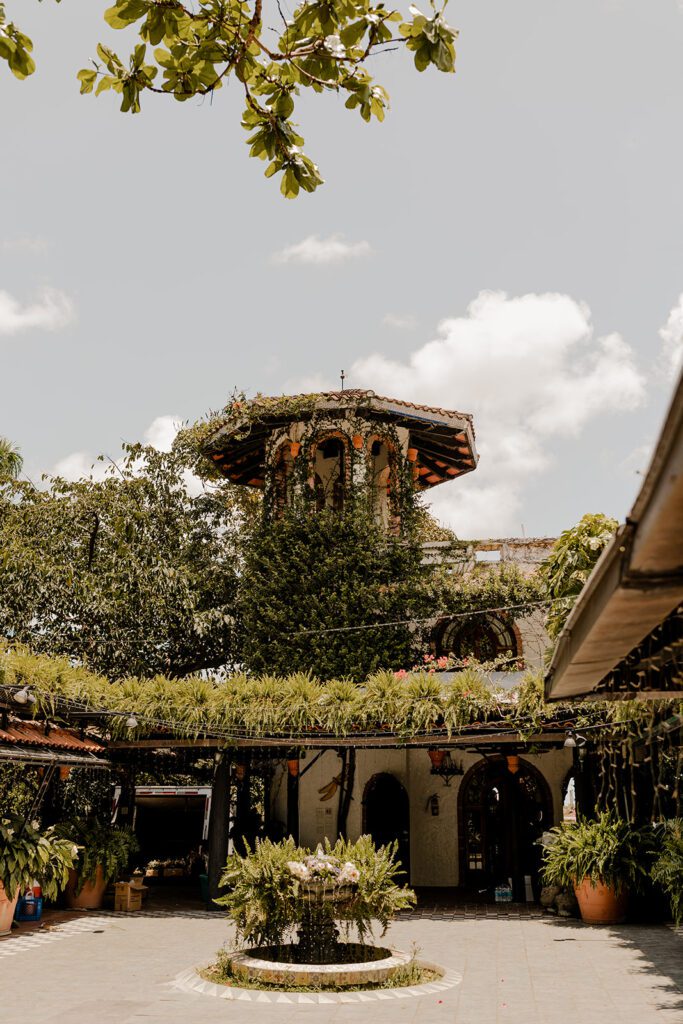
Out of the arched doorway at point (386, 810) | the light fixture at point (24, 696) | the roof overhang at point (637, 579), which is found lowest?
the arched doorway at point (386, 810)

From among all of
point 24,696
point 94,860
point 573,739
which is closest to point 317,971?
point 24,696

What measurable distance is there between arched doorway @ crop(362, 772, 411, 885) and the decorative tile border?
1150 cm

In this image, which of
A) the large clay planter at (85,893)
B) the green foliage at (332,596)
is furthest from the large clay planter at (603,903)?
the large clay planter at (85,893)

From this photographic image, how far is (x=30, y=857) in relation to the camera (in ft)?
42.1

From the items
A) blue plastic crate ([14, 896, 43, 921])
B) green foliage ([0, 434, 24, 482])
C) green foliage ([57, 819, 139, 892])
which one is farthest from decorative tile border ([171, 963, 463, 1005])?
green foliage ([0, 434, 24, 482])

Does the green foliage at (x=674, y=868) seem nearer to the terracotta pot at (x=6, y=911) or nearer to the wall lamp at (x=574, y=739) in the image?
the wall lamp at (x=574, y=739)

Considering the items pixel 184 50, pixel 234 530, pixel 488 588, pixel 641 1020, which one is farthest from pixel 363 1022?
pixel 234 530

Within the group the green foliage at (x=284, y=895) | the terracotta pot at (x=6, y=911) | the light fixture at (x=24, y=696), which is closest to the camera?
the green foliage at (x=284, y=895)

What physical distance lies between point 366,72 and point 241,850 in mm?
22056

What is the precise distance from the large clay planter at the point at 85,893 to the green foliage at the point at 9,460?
13.3 meters

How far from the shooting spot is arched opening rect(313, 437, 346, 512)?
21.4 metres

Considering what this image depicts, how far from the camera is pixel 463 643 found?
2083cm

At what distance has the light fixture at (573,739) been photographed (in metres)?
14.5

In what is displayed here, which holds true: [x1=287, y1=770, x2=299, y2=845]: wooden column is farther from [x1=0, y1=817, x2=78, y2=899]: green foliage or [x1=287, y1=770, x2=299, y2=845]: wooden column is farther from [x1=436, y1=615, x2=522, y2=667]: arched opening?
[x1=0, y1=817, x2=78, y2=899]: green foliage
